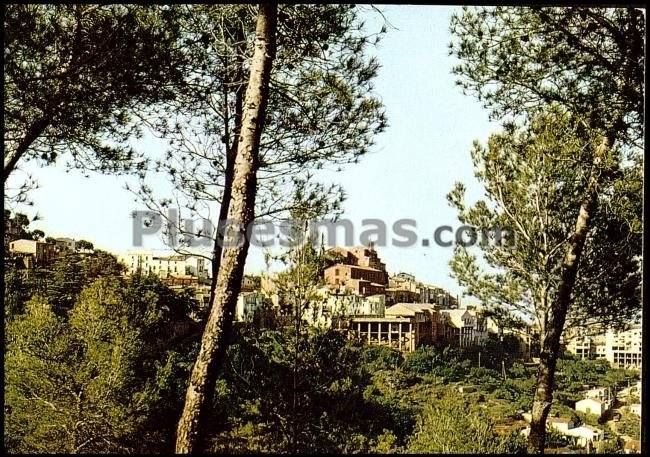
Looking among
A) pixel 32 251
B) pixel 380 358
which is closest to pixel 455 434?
pixel 380 358

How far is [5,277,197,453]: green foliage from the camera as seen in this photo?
2457mm

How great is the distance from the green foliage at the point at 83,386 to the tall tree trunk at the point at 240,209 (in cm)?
12

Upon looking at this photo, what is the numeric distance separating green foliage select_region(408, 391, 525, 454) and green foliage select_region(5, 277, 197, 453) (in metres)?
A: 0.87

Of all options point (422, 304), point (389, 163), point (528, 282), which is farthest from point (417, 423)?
point (389, 163)

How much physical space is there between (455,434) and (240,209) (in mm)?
1109

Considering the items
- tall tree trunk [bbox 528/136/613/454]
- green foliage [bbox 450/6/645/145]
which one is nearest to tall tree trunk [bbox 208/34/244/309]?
green foliage [bbox 450/6/645/145]

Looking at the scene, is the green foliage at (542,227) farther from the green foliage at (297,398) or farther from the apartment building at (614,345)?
the green foliage at (297,398)

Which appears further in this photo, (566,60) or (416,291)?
(566,60)

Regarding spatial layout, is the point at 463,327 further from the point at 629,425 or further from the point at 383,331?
the point at 629,425

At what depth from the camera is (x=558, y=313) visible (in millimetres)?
2561

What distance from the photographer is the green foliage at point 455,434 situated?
2.50 metres

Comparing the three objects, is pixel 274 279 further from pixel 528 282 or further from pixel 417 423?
pixel 528 282

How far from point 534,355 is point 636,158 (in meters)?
0.81

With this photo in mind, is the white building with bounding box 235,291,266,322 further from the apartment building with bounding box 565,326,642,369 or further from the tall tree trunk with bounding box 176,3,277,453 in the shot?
the apartment building with bounding box 565,326,642,369
